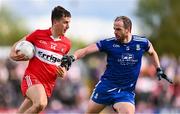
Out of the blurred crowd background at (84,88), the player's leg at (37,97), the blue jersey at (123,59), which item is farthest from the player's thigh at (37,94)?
the blurred crowd background at (84,88)

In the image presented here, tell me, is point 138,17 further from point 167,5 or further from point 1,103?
point 1,103

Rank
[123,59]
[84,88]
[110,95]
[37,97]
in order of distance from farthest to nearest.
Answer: [84,88] → [110,95] → [123,59] → [37,97]

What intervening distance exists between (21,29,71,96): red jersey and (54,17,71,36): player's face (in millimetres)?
200

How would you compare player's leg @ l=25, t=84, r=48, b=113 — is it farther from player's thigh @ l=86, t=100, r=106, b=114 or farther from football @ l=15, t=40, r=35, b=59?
player's thigh @ l=86, t=100, r=106, b=114

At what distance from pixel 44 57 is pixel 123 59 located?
4.77ft

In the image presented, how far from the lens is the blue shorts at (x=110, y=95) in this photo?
14.8 m

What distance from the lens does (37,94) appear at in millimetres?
14344

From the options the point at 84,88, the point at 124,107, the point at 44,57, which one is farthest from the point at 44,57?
the point at 84,88

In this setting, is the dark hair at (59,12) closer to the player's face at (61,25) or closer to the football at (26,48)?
the player's face at (61,25)

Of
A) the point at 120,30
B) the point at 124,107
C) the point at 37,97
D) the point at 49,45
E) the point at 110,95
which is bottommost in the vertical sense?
the point at 124,107

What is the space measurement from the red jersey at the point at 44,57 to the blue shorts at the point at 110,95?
939mm

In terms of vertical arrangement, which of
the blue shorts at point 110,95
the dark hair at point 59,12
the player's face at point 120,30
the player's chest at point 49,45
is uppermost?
the dark hair at point 59,12

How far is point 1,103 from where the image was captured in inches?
966

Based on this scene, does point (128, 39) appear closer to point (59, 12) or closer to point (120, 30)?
point (120, 30)
